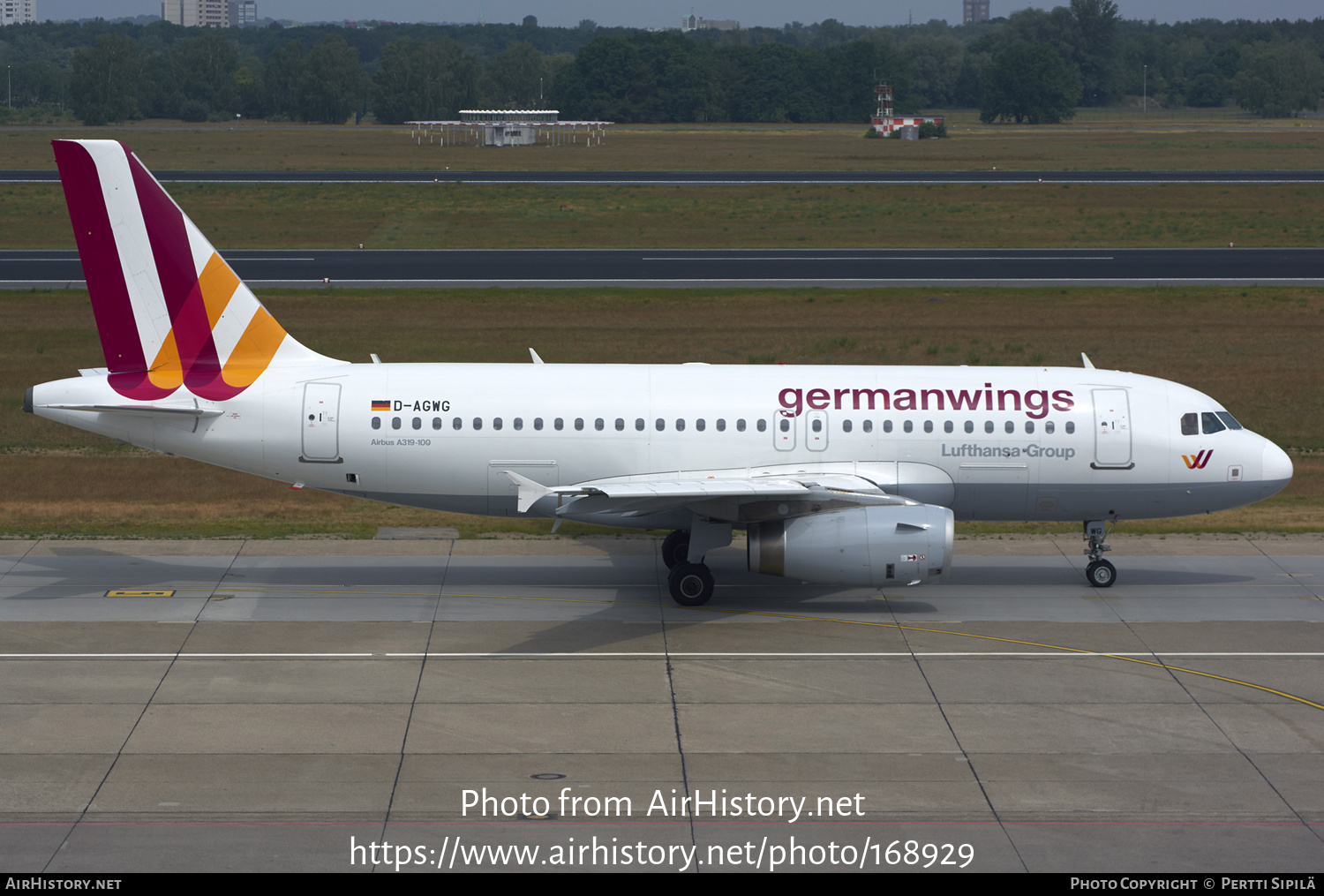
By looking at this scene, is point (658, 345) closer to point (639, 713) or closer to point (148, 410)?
point (148, 410)

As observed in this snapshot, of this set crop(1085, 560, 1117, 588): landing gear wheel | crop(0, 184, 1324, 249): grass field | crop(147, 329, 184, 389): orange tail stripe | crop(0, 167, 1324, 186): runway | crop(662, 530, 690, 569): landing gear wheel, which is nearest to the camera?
crop(147, 329, 184, 389): orange tail stripe

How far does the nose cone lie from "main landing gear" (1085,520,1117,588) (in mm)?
2994

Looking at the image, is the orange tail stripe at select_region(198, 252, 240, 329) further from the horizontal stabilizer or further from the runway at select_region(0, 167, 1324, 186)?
the runway at select_region(0, 167, 1324, 186)

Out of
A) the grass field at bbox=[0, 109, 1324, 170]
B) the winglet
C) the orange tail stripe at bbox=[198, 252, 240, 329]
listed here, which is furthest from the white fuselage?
the grass field at bbox=[0, 109, 1324, 170]

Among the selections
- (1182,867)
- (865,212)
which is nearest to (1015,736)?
(1182,867)

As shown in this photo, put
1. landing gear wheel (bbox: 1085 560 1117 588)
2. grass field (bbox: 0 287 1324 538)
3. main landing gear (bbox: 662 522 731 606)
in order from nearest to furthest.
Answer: main landing gear (bbox: 662 522 731 606), landing gear wheel (bbox: 1085 560 1117 588), grass field (bbox: 0 287 1324 538)

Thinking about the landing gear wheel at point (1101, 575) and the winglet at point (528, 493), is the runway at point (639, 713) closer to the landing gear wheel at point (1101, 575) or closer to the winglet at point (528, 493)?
the landing gear wheel at point (1101, 575)

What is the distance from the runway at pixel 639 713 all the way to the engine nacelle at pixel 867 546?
1.22 m

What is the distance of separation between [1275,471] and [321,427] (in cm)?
1868

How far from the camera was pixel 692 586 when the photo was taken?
25812mm

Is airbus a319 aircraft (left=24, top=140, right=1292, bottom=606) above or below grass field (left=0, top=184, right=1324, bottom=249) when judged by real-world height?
below

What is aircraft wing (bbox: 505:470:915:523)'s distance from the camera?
2386 centimetres
